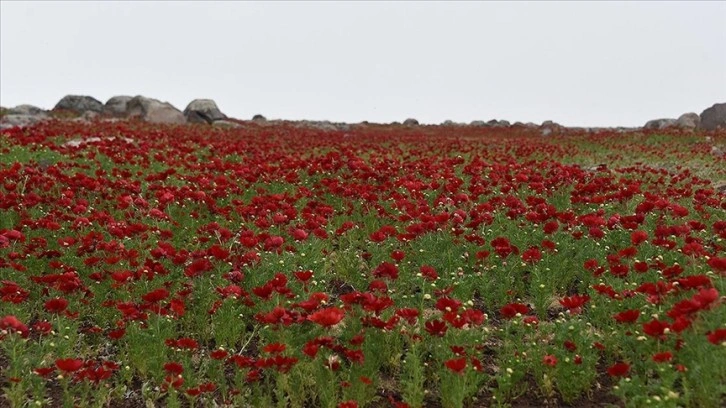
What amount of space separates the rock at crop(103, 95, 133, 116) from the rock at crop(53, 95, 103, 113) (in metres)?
0.53

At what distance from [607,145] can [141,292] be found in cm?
2420

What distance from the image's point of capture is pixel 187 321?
563 cm

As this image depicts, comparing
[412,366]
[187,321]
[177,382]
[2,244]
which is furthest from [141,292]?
[412,366]

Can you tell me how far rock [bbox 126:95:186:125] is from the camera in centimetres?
3691

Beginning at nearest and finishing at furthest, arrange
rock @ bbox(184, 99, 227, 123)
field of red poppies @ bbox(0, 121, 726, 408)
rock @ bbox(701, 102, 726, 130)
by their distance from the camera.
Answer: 1. field of red poppies @ bbox(0, 121, 726, 408)
2. rock @ bbox(701, 102, 726, 130)
3. rock @ bbox(184, 99, 227, 123)

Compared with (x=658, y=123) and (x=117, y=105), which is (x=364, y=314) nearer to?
(x=117, y=105)

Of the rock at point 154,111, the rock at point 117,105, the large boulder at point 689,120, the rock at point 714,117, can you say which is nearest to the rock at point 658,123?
the large boulder at point 689,120

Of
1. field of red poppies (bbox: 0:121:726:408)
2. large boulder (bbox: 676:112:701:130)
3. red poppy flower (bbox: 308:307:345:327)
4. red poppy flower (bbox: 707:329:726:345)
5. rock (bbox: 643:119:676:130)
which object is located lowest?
field of red poppies (bbox: 0:121:726:408)

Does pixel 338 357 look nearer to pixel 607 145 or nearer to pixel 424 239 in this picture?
pixel 424 239

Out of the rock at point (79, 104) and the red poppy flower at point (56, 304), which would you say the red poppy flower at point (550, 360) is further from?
the rock at point (79, 104)

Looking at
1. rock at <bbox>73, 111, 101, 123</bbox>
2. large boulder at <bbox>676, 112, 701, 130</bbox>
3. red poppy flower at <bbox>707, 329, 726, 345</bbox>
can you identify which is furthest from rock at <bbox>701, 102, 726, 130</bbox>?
red poppy flower at <bbox>707, 329, 726, 345</bbox>

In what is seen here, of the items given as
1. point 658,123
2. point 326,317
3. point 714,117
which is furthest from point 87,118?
point 658,123

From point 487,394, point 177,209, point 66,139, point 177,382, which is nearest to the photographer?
point 177,382

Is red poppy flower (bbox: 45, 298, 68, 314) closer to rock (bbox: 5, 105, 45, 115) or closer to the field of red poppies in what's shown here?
the field of red poppies
